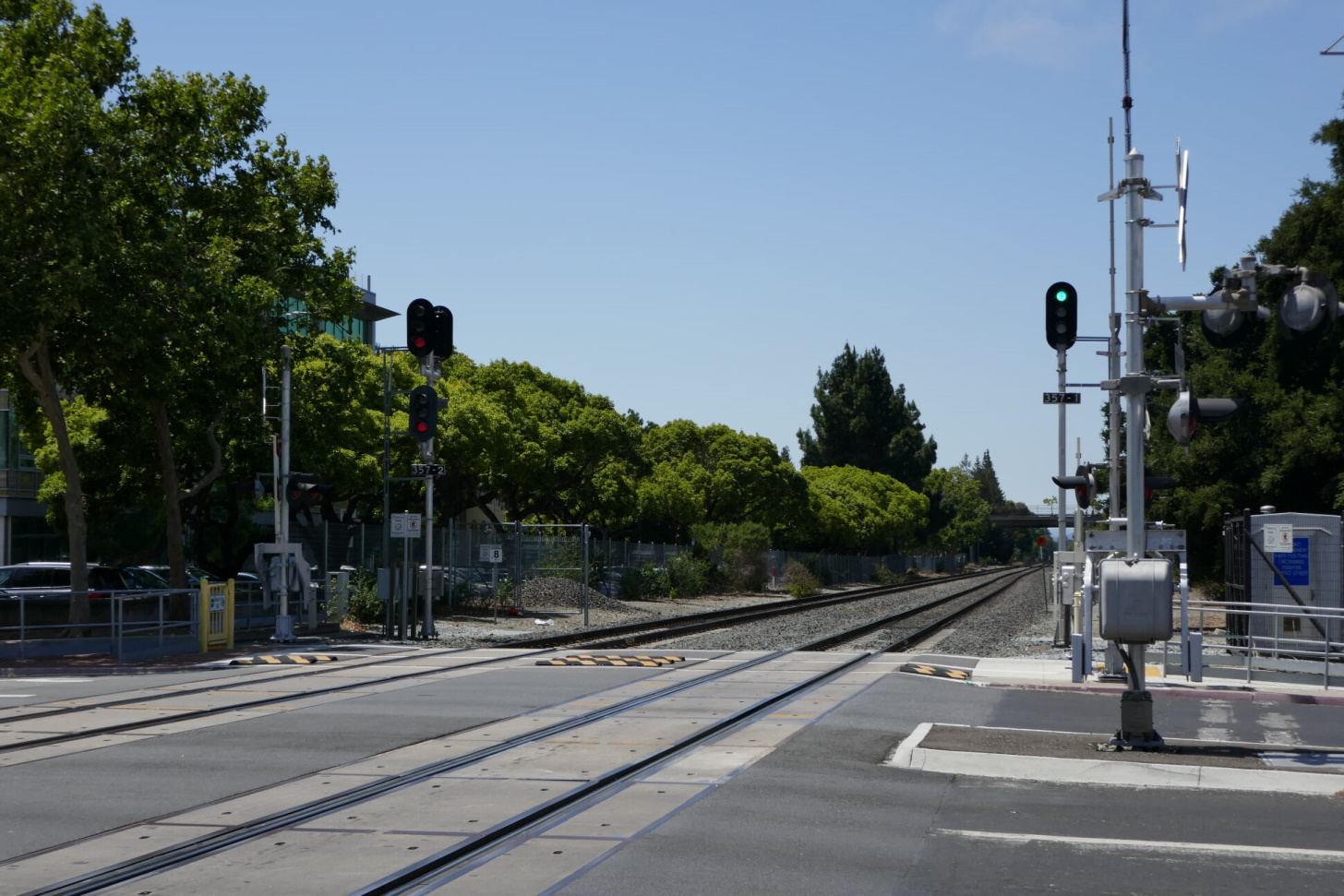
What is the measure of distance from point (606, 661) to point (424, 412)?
7384 mm

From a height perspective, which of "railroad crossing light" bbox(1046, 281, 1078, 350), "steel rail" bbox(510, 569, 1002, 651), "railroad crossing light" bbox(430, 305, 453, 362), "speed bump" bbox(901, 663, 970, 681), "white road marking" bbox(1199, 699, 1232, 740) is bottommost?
"steel rail" bbox(510, 569, 1002, 651)

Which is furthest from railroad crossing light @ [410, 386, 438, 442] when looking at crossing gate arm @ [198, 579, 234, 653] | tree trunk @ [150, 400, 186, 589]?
tree trunk @ [150, 400, 186, 589]

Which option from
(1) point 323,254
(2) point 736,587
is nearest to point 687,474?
(2) point 736,587

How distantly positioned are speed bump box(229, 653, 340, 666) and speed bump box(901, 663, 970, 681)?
923 cm

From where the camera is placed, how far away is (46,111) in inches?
957

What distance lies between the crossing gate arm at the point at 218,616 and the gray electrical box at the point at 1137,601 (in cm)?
1791

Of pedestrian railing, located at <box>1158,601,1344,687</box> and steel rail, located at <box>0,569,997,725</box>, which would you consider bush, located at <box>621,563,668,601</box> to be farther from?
pedestrian railing, located at <box>1158,601,1344,687</box>

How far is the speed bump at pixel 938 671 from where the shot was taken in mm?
20062

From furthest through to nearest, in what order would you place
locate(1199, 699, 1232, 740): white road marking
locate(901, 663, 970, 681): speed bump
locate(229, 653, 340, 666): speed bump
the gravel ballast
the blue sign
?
the gravel ballast → the blue sign → locate(229, 653, 340, 666): speed bump → locate(901, 663, 970, 681): speed bump → locate(1199, 699, 1232, 740): white road marking

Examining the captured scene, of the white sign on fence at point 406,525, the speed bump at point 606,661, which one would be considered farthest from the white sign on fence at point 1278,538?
the white sign on fence at point 406,525

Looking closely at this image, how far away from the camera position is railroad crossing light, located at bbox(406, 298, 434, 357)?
84.1 feet

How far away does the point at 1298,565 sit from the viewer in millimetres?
22891

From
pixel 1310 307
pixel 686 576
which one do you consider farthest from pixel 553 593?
pixel 1310 307

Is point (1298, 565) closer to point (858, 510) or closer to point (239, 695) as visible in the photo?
point (239, 695)
